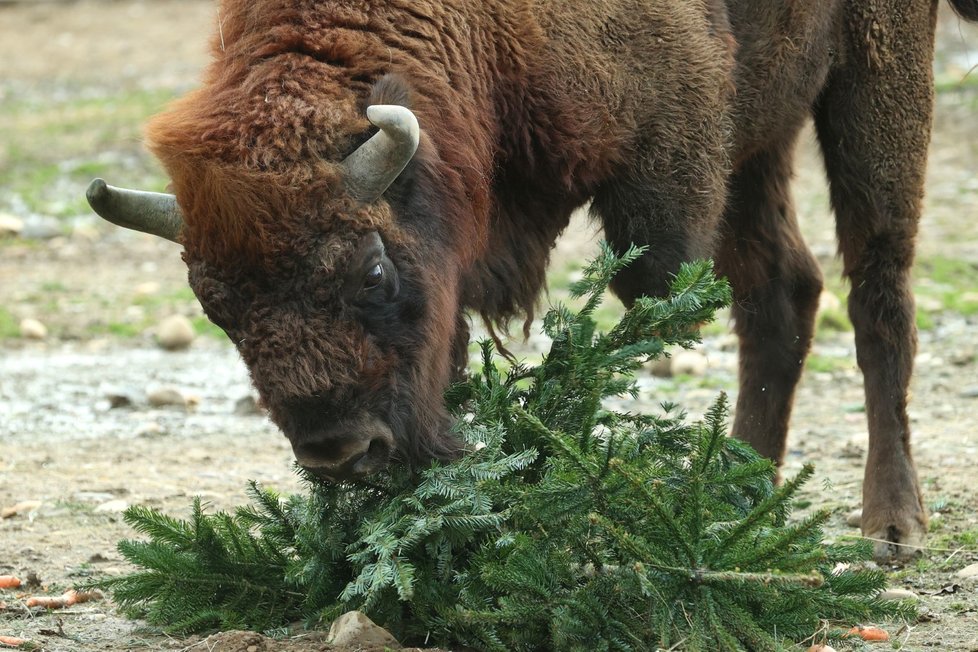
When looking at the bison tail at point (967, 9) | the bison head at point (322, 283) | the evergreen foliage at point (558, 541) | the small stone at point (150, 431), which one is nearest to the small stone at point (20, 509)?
the small stone at point (150, 431)

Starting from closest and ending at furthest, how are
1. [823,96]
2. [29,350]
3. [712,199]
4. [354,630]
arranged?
1. [354,630]
2. [712,199]
3. [823,96]
4. [29,350]

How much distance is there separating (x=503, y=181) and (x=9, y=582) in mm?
2228

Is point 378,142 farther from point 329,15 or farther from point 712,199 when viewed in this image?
point 712,199

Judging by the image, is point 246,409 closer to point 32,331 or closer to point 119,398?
point 119,398

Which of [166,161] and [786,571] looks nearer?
[786,571]

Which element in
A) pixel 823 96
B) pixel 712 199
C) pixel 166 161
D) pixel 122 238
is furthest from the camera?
pixel 122 238

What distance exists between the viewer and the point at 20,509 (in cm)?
562

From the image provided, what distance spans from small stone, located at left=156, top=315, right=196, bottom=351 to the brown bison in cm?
451

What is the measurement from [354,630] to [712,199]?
2.10m

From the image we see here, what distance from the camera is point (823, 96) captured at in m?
5.58

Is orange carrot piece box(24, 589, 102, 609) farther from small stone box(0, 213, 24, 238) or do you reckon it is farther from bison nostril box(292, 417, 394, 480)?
small stone box(0, 213, 24, 238)

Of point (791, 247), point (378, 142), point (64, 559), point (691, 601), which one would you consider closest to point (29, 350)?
point (64, 559)

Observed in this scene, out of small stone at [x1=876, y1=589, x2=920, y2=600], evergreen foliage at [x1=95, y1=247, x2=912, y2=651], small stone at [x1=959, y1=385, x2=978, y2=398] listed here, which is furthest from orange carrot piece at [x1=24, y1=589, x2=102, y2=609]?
small stone at [x1=959, y1=385, x2=978, y2=398]

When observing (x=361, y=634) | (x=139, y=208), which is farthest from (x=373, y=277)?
(x=361, y=634)
